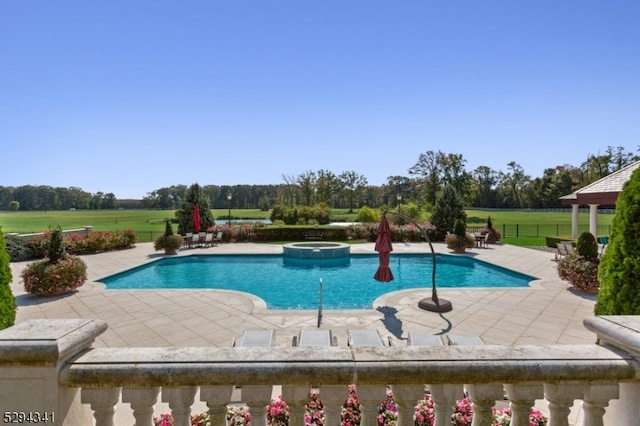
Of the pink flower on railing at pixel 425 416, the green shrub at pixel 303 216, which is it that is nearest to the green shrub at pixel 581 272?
the pink flower on railing at pixel 425 416

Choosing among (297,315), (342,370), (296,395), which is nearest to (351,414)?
(296,395)

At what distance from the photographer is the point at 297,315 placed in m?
7.32

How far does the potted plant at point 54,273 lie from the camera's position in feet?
28.9

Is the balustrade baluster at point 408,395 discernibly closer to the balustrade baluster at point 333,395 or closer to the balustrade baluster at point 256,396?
the balustrade baluster at point 333,395

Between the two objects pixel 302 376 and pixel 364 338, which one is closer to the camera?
pixel 302 376

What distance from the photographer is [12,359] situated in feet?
5.08

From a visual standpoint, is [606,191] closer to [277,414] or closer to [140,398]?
[277,414]

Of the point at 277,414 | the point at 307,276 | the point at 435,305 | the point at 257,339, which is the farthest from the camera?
the point at 307,276

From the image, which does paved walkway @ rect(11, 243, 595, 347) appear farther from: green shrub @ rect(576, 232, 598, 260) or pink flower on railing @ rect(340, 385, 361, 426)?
pink flower on railing @ rect(340, 385, 361, 426)

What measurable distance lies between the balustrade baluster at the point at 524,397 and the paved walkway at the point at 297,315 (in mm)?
4270

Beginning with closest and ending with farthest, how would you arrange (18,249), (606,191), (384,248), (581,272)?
1. (384,248)
2. (581,272)
3. (606,191)
4. (18,249)

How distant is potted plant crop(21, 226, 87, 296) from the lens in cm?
881

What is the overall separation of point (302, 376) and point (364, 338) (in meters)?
3.27

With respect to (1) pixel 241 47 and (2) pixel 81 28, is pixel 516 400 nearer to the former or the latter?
(2) pixel 81 28
